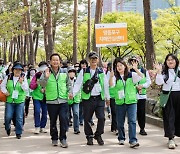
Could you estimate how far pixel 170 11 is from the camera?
36.4 metres

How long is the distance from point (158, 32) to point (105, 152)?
32695 millimetres

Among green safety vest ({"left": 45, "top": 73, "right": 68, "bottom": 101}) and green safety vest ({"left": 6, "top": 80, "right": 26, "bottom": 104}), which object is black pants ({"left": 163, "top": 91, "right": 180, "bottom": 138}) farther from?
green safety vest ({"left": 6, "top": 80, "right": 26, "bottom": 104})

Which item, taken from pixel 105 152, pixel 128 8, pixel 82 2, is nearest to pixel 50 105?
pixel 105 152

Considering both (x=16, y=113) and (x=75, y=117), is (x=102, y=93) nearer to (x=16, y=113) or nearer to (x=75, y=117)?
(x=75, y=117)

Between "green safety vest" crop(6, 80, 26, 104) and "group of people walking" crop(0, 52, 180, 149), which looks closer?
"group of people walking" crop(0, 52, 180, 149)

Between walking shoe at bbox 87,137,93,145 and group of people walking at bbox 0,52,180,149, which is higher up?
group of people walking at bbox 0,52,180,149

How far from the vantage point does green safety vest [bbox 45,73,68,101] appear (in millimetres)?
7074

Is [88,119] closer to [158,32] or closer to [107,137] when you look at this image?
[107,137]

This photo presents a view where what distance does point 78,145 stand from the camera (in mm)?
7289

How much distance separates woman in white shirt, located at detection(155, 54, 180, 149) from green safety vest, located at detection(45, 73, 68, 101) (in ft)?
6.01

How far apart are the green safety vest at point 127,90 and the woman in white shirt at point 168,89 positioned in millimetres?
515

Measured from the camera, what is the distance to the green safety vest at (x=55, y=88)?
23.2 feet

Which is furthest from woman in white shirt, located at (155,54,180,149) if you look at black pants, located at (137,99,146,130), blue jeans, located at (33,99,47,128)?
blue jeans, located at (33,99,47,128)

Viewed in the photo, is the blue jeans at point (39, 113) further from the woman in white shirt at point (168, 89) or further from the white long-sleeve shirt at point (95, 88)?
the woman in white shirt at point (168, 89)
